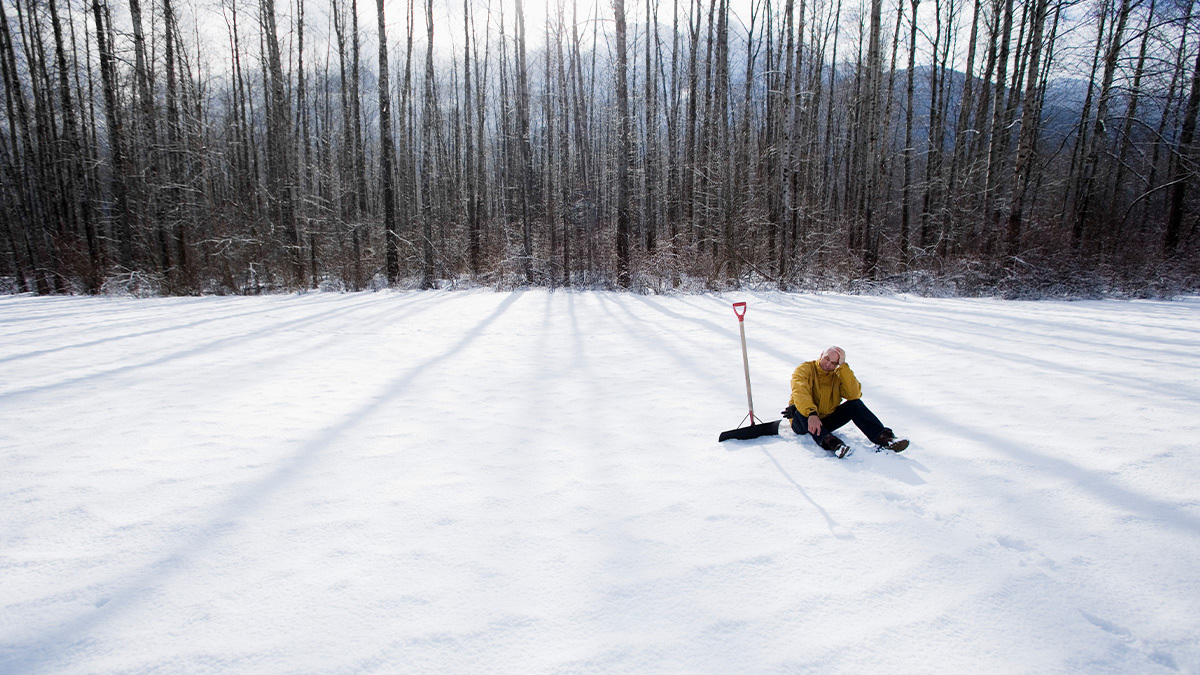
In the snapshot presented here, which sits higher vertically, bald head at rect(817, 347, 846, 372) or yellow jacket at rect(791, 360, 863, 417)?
bald head at rect(817, 347, 846, 372)

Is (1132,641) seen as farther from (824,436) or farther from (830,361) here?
(830,361)

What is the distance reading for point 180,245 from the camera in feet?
39.9

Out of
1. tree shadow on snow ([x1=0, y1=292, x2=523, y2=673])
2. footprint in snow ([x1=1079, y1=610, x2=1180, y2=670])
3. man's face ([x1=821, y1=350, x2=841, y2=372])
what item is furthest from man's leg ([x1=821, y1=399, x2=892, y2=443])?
tree shadow on snow ([x1=0, y1=292, x2=523, y2=673])

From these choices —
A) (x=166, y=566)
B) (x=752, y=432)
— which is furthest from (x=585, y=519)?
(x=166, y=566)

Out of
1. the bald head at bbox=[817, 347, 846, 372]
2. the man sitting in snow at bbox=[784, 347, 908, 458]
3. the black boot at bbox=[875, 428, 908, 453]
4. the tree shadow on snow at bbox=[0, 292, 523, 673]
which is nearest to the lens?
the tree shadow on snow at bbox=[0, 292, 523, 673]

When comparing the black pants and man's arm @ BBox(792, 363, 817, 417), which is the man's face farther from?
the black pants

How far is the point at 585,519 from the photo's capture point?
7.79 feet

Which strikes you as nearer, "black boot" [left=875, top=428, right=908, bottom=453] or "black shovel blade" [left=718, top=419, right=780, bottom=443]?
"black boot" [left=875, top=428, right=908, bottom=453]

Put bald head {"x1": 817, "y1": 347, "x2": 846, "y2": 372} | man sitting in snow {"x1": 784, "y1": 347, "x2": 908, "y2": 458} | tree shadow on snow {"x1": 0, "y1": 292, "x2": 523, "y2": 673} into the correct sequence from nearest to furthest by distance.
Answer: tree shadow on snow {"x1": 0, "y1": 292, "x2": 523, "y2": 673} → man sitting in snow {"x1": 784, "y1": 347, "x2": 908, "y2": 458} → bald head {"x1": 817, "y1": 347, "x2": 846, "y2": 372}

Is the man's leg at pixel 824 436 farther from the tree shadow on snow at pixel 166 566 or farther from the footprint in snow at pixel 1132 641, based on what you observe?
the tree shadow on snow at pixel 166 566

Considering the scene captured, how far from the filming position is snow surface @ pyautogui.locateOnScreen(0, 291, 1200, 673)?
1623 mm

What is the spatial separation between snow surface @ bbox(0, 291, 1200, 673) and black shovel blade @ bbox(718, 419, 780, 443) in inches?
3.7

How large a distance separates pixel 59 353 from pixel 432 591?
252 inches

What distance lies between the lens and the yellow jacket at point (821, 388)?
129 inches
